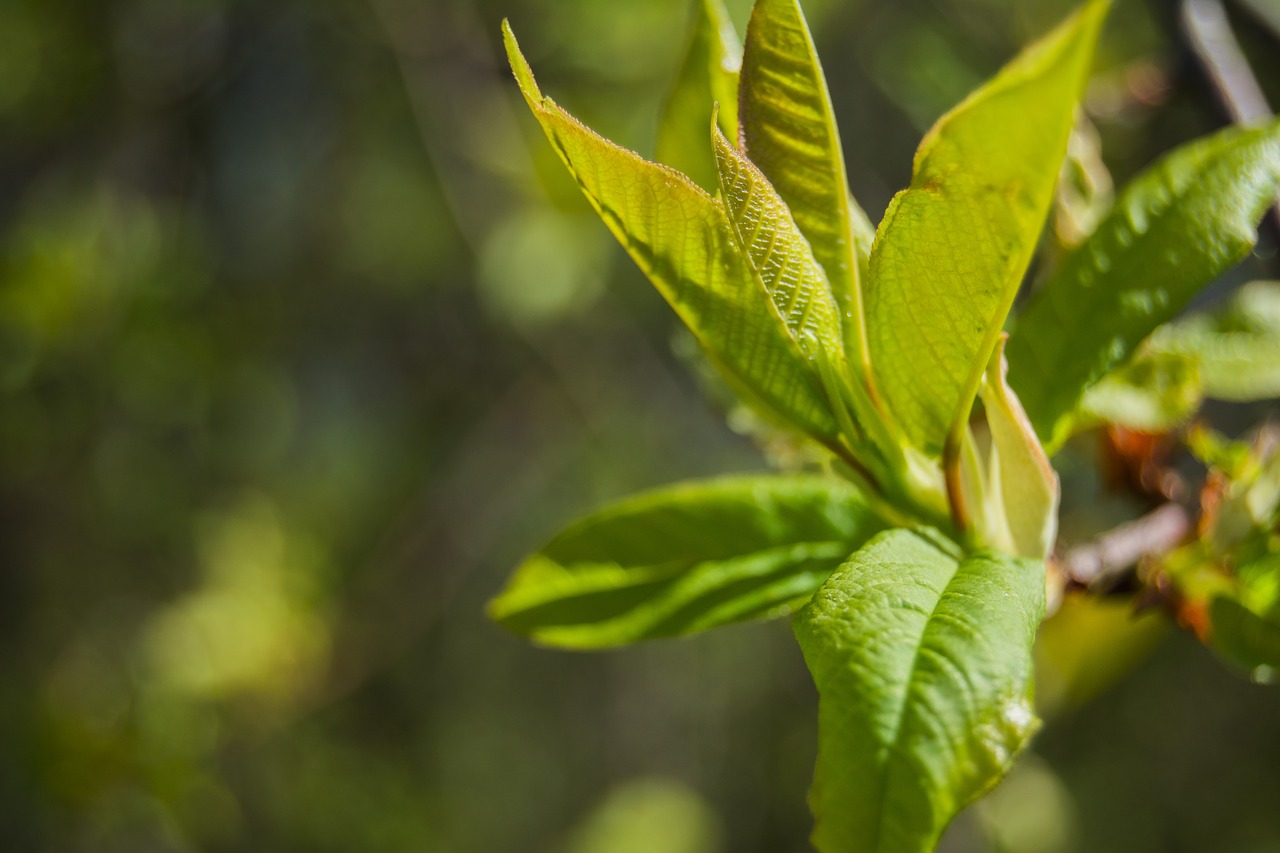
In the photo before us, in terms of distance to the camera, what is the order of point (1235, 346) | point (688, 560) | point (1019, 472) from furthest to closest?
1. point (1235, 346)
2. point (688, 560)
3. point (1019, 472)

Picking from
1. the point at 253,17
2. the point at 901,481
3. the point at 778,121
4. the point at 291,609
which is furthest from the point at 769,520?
the point at 253,17

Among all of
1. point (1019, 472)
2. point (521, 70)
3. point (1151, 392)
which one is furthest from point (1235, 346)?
point (521, 70)

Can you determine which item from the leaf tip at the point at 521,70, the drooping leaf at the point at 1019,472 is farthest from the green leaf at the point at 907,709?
the leaf tip at the point at 521,70

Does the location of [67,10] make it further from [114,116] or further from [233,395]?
[233,395]

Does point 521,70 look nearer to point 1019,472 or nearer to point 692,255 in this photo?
point 692,255

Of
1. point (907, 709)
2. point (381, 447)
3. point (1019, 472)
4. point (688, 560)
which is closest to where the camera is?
point (907, 709)
